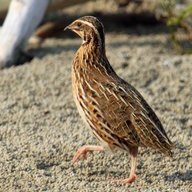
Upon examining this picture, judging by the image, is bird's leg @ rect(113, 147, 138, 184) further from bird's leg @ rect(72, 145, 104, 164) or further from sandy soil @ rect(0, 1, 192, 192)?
bird's leg @ rect(72, 145, 104, 164)

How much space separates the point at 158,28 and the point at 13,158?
199 inches

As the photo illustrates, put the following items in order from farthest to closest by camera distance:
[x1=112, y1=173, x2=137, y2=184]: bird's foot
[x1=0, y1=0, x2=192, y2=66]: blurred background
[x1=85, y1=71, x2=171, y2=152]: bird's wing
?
[x1=0, y1=0, x2=192, y2=66]: blurred background, [x1=112, y1=173, x2=137, y2=184]: bird's foot, [x1=85, y1=71, x2=171, y2=152]: bird's wing

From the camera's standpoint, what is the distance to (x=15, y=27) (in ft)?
31.6

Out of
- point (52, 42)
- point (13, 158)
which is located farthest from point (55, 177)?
point (52, 42)

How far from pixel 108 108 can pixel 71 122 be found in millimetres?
1369

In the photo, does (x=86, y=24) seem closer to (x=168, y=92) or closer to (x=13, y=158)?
(x=13, y=158)

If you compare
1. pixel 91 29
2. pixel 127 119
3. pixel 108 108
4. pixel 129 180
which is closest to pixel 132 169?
pixel 129 180

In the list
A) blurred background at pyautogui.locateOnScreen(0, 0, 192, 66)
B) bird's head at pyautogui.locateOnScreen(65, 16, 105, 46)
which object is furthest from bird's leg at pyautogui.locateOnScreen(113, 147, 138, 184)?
blurred background at pyautogui.locateOnScreen(0, 0, 192, 66)

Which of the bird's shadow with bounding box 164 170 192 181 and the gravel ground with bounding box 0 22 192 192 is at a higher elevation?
the gravel ground with bounding box 0 22 192 192

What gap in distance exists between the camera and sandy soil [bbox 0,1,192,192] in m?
6.89

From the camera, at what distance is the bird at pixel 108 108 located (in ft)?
22.0

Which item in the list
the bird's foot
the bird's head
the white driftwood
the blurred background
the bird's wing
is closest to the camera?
the bird's wing

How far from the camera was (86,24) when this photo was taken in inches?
279

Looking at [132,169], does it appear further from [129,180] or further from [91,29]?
[91,29]
